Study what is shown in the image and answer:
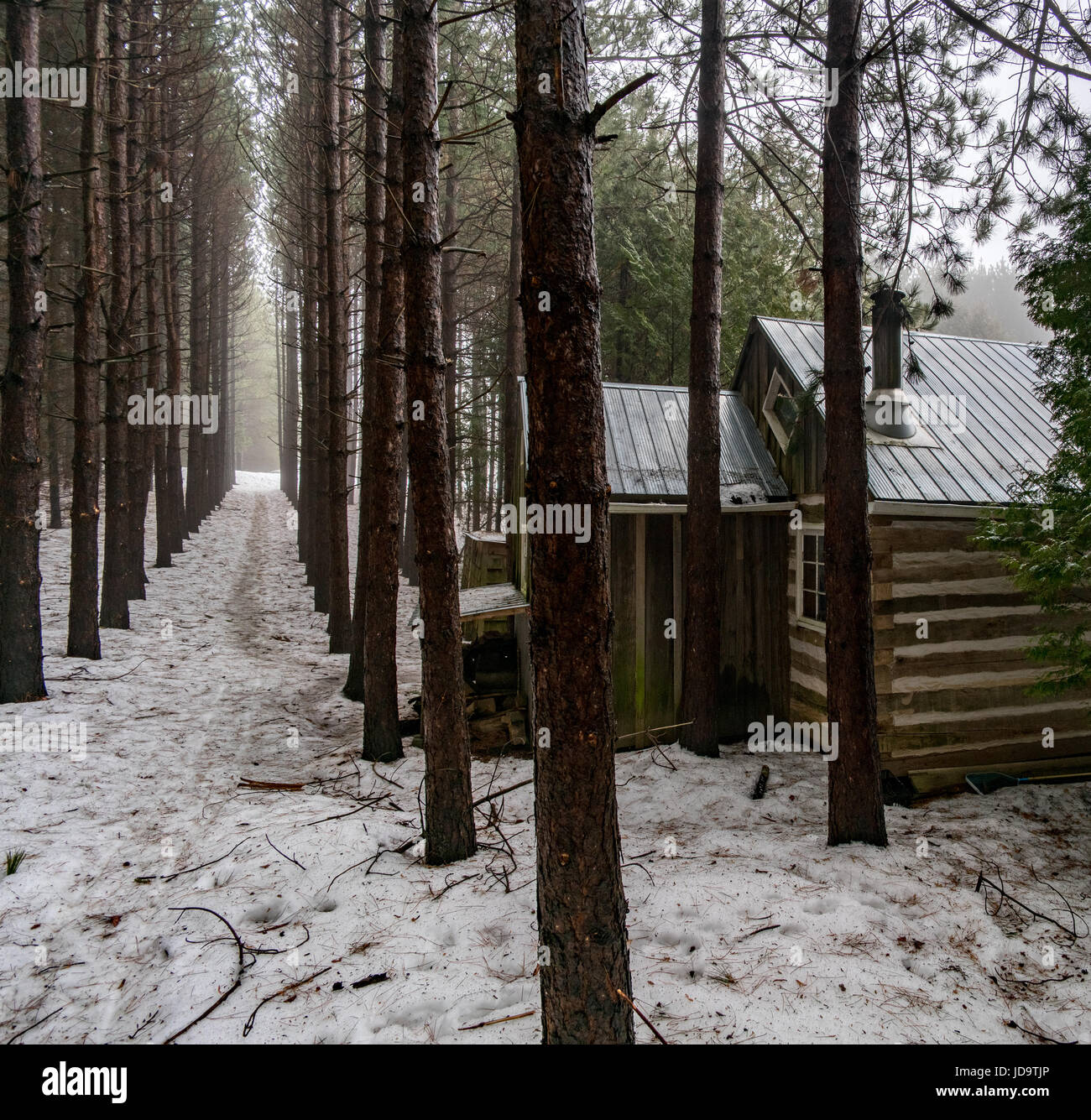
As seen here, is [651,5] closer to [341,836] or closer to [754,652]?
[754,652]

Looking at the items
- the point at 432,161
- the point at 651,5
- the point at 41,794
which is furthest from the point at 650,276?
the point at 41,794

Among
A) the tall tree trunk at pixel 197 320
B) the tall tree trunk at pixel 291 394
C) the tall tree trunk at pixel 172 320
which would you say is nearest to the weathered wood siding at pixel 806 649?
the tall tree trunk at pixel 172 320

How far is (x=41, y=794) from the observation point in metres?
6.58

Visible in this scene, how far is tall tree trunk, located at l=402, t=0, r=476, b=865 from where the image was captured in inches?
213

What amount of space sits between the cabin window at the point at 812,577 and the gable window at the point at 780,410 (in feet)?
4.89

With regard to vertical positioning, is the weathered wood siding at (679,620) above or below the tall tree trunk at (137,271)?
below

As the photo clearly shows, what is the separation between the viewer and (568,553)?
289 centimetres

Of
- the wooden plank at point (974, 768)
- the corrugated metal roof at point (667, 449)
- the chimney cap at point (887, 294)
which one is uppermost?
the chimney cap at point (887, 294)

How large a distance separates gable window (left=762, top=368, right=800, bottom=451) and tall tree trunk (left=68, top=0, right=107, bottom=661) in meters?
10.5

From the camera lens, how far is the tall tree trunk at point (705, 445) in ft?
27.1

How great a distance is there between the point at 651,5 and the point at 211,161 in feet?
58.4

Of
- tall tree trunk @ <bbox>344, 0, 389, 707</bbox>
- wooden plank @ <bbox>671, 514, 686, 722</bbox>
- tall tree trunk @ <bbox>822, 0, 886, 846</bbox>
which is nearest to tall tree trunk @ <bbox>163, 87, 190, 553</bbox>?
tall tree trunk @ <bbox>344, 0, 389, 707</bbox>

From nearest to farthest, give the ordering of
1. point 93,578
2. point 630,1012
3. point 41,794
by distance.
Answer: point 630,1012, point 41,794, point 93,578

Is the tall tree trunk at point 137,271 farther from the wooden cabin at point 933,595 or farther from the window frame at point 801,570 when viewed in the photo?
the wooden cabin at point 933,595
